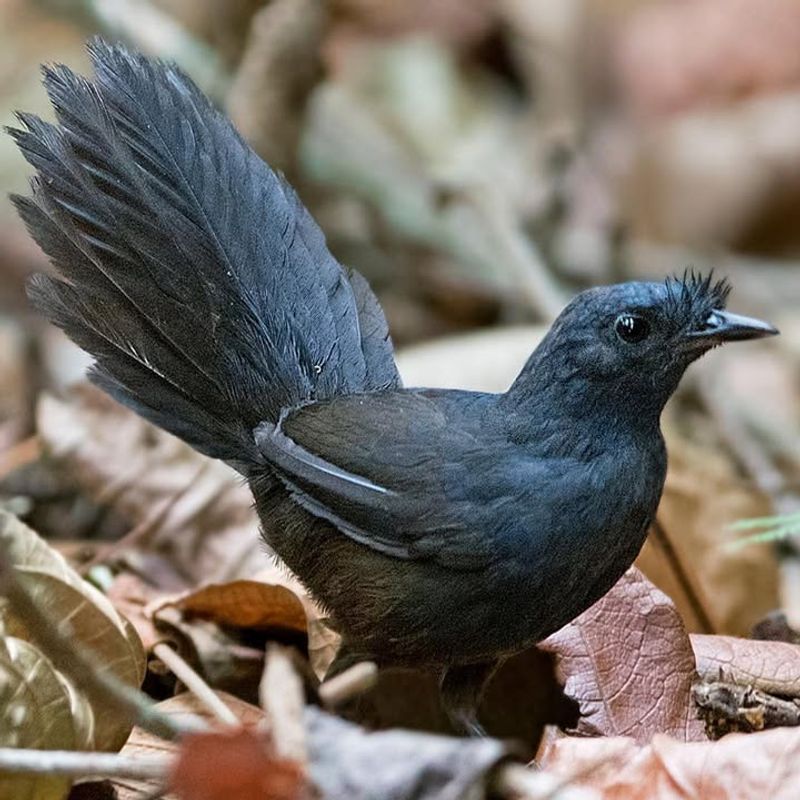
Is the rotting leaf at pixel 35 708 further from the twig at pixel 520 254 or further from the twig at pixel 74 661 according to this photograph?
the twig at pixel 520 254

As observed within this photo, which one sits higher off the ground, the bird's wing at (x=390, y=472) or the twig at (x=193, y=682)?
the bird's wing at (x=390, y=472)

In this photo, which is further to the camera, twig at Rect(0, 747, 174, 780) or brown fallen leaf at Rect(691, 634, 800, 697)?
brown fallen leaf at Rect(691, 634, 800, 697)

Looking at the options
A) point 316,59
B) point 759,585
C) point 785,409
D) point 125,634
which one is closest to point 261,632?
point 125,634

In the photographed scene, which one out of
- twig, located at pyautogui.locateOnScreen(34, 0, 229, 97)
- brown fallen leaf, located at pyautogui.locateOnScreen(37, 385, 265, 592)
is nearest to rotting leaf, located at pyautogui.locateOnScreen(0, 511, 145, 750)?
brown fallen leaf, located at pyautogui.locateOnScreen(37, 385, 265, 592)

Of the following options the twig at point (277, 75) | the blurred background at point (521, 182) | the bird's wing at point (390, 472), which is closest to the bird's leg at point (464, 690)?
the bird's wing at point (390, 472)

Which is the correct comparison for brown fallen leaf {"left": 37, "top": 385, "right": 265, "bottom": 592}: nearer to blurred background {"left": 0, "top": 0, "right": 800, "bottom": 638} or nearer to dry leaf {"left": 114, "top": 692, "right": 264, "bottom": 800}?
blurred background {"left": 0, "top": 0, "right": 800, "bottom": 638}

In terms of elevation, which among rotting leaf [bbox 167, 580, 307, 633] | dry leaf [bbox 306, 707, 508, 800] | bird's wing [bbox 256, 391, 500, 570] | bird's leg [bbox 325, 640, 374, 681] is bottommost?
dry leaf [bbox 306, 707, 508, 800]

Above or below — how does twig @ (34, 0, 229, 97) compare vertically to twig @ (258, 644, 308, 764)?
above
